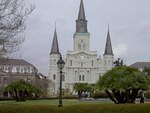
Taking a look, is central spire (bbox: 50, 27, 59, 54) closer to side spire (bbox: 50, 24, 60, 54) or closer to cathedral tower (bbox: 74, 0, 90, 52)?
side spire (bbox: 50, 24, 60, 54)

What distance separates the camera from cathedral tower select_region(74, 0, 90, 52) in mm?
116125

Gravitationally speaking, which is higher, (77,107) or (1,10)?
(1,10)

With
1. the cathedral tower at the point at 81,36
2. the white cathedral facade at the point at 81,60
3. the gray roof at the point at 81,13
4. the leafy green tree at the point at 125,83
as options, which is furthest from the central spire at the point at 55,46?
the leafy green tree at the point at 125,83

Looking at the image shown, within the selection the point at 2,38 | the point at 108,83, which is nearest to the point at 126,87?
the point at 108,83

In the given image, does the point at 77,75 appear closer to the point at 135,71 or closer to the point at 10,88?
the point at 10,88

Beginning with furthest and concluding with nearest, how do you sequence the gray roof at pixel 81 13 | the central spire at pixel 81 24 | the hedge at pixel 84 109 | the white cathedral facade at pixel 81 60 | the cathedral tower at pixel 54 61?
the gray roof at pixel 81 13 → the central spire at pixel 81 24 → the white cathedral facade at pixel 81 60 → the cathedral tower at pixel 54 61 → the hedge at pixel 84 109

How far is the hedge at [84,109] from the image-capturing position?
15.2 meters

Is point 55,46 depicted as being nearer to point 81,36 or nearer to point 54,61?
point 54,61

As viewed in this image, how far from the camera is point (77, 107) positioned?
16562 mm

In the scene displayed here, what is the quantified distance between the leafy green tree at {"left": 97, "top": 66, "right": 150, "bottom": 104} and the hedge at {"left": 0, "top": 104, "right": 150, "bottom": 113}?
243 inches

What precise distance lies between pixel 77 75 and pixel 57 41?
49.4 feet

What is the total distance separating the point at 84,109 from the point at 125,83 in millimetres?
6478

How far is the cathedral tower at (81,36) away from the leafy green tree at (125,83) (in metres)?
92.7

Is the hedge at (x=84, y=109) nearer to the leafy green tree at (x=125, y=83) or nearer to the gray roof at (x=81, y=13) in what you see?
the leafy green tree at (x=125, y=83)
